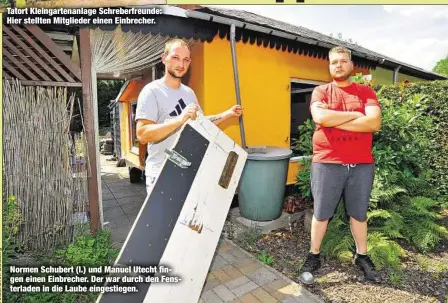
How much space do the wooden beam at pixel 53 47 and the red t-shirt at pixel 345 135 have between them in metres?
2.67

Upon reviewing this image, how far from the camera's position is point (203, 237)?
80.4 inches

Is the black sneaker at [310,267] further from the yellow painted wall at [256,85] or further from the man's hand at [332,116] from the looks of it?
the yellow painted wall at [256,85]

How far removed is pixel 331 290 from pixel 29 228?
3.20 metres

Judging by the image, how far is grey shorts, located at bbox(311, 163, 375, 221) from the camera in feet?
8.34

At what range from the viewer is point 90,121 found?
10.4 feet

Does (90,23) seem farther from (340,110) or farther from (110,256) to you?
(340,110)

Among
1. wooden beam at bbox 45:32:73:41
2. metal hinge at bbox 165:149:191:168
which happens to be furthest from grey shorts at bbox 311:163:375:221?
wooden beam at bbox 45:32:73:41

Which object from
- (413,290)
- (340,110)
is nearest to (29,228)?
(340,110)

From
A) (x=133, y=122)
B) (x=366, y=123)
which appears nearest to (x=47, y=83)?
(x=366, y=123)

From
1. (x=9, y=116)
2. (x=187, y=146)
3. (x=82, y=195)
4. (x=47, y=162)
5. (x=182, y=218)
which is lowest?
(x=82, y=195)

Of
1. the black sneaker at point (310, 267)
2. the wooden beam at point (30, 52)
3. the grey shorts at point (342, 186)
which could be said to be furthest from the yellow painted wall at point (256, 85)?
the black sneaker at point (310, 267)

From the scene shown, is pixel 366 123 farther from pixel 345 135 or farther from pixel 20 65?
pixel 20 65

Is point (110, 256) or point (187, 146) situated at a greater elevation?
point (187, 146)

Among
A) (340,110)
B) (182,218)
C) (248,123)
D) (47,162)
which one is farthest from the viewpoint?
(248,123)
